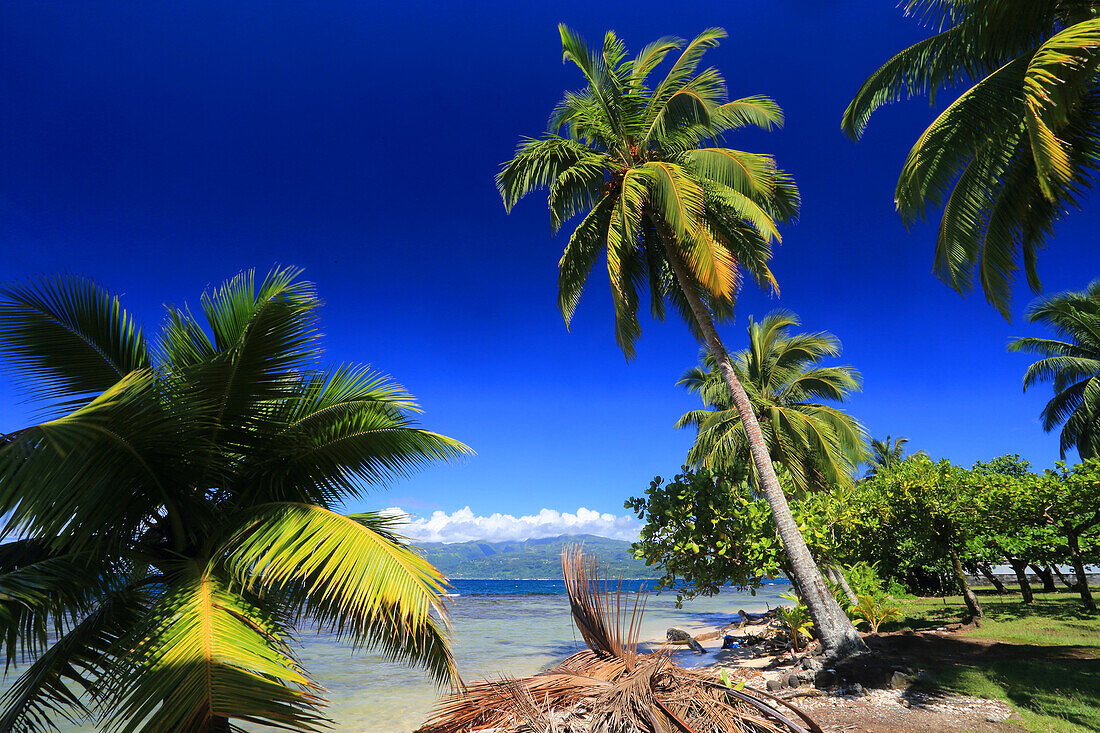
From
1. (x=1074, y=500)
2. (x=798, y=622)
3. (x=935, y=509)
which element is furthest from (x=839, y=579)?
(x=1074, y=500)

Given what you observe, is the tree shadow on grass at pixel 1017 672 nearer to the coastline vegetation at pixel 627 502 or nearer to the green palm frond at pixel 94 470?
the coastline vegetation at pixel 627 502

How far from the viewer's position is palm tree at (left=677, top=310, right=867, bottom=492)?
53.1 ft

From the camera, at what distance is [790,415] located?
1659 cm

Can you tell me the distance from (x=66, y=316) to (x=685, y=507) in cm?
974

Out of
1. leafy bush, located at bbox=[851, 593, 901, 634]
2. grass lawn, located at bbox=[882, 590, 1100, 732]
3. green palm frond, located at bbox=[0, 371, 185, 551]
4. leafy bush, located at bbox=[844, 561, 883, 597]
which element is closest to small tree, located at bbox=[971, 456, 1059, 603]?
grass lawn, located at bbox=[882, 590, 1100, 732]

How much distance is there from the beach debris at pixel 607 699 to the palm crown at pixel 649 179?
8.14 metres

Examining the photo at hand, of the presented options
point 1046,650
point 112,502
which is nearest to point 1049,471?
point 1046,650

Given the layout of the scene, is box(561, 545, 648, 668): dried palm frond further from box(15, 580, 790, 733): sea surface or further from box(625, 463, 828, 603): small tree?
box(625, 463, 828, 603): small tree

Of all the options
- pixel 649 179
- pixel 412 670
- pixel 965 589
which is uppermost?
pixel 649 179

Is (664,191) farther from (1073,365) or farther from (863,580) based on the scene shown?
(1073,365)

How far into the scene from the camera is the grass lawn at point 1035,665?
6031 millimetres

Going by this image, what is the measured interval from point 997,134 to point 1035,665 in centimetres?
794

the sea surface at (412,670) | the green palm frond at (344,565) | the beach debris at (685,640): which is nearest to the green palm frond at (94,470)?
the green palm frond at (344,565)

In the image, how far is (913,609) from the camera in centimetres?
1847
